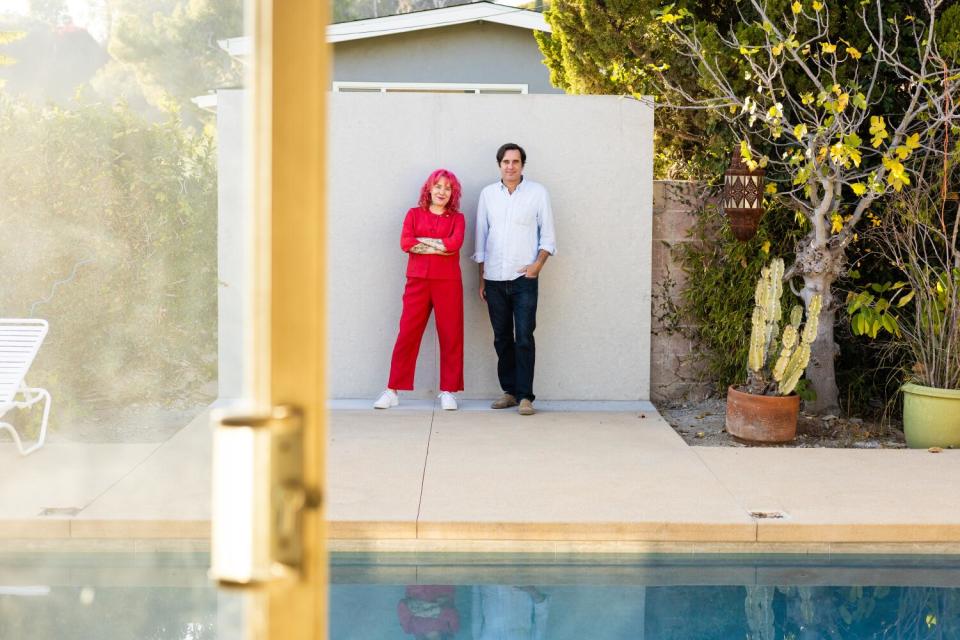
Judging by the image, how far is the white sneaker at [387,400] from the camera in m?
6.48

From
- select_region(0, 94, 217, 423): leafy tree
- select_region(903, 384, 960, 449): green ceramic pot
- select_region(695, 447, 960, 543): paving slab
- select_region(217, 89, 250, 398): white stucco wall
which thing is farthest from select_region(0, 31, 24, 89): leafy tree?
select_region(903, 384, 960, 449): green ceramic pot

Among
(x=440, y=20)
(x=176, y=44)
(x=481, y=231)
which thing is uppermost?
(x=440, y=20)

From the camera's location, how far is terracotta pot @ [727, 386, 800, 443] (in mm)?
5504

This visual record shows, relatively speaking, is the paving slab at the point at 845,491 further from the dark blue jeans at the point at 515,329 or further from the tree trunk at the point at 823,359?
the dark blue jeans at the point at 515,329

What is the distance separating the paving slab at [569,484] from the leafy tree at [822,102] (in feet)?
4.61

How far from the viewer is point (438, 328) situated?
21.1 feet

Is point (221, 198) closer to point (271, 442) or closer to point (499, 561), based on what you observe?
point (271, 442)

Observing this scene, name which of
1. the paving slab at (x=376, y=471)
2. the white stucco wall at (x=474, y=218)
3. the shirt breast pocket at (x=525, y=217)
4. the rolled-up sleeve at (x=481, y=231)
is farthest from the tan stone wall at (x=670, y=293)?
the paving slab at (x=376, y=471)

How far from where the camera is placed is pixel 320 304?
35.2 inches

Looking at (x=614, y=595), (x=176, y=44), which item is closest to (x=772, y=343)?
(x=614, y=595)

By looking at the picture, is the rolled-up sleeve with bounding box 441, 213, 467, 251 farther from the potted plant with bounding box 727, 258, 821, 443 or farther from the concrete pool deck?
the potted plant with bounding box 727, 258, 821, 443

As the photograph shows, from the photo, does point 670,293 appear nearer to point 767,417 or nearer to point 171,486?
point 767,417

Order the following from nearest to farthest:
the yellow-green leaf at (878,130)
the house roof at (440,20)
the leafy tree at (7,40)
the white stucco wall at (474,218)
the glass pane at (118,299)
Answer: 1. the glass pane at (118,299)
2. the leafy tree at (7,40)
3. the yellow-green leaf at (878,130)
4. the white stucco wall at (474,218)
5. the house roof at (440,20)

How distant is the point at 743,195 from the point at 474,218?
172 centimetres
